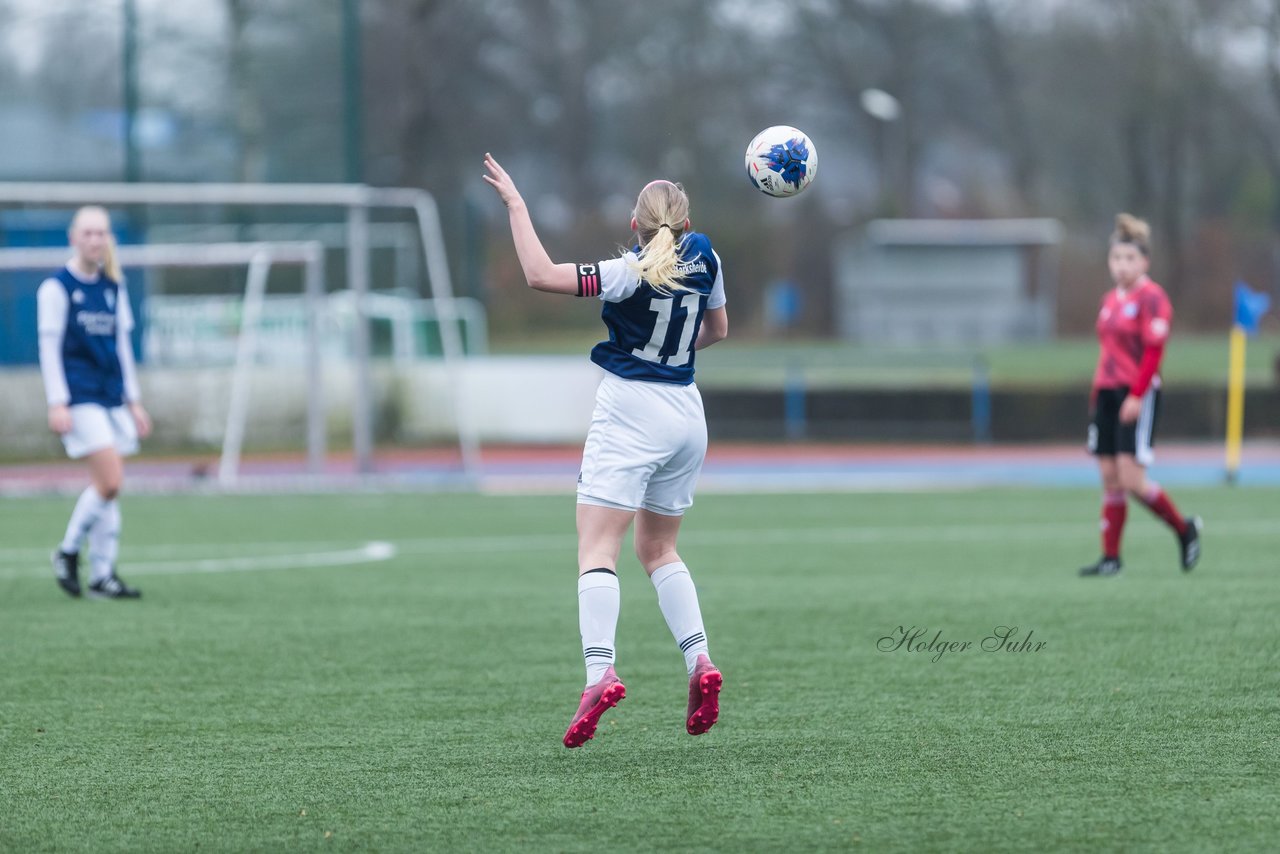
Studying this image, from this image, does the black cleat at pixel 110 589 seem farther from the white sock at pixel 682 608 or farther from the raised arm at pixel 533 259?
the raised arm at pixel 533 259

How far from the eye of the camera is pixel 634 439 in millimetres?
5664

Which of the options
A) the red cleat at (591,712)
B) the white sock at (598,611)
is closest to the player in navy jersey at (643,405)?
the white sock at (598,611)

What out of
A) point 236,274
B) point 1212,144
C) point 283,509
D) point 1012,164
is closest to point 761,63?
point 1012,164

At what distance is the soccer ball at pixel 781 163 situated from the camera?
620cm

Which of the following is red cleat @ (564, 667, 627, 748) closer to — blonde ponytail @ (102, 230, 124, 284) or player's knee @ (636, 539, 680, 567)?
player's knee @ (636, 539, 680, 567)

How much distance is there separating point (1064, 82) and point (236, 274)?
36.5 meters

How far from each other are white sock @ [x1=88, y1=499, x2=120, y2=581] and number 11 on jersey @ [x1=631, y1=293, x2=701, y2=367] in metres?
4.54

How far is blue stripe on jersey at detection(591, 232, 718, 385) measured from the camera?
A: 5.66m

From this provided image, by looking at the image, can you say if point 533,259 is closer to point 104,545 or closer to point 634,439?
point 634,439

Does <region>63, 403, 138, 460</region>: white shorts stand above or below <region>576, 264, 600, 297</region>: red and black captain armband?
below

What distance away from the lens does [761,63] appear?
51344 mm

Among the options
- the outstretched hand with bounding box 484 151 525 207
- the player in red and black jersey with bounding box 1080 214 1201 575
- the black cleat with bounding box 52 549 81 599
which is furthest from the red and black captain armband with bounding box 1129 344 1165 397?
the black cleat with bounding box 52 549 81 599

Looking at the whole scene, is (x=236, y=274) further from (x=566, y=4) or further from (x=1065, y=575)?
(x=566, y=4)

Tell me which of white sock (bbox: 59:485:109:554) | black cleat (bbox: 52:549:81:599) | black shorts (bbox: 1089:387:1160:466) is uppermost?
black shorts (bbox: 1089:387:1160:466)
